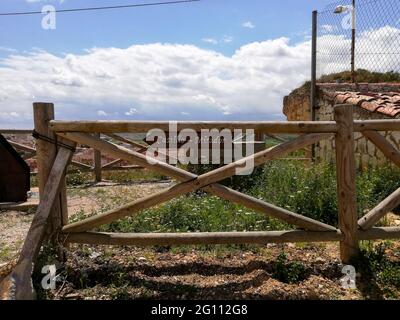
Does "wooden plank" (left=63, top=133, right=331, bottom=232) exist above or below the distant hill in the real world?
below

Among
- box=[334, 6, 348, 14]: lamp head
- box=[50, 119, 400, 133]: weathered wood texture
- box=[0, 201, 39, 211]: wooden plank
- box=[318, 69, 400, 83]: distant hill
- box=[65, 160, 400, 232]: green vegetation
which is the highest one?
box=[334, 6, 348, 14]: lamp head

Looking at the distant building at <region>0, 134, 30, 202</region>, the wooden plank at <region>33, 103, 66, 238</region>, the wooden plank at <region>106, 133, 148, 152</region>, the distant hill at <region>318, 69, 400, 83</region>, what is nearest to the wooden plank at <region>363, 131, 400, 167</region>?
the wooden plank at <region>33, 103, 66, 238</region>

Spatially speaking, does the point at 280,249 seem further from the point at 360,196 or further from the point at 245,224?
the point at 360,196

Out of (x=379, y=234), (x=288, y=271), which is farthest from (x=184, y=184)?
(x=379, y=234)

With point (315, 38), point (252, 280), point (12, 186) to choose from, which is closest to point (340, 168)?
point (252, 280)

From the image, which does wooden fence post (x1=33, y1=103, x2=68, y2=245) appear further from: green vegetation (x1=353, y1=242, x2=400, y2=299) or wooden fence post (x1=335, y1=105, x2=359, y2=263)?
green vegetation (x1=353, y1=242, x2=400, y2=299)

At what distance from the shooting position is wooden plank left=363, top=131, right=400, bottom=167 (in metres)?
3.69

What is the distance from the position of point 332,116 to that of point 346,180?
19.2 ft

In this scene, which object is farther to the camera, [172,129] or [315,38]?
[315,38]

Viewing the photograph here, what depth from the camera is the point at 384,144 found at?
373 centimetres

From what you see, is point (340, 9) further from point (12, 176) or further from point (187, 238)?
point (12, 176)

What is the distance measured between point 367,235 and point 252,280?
118 centimetres

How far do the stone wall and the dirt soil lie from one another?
12.3ft
